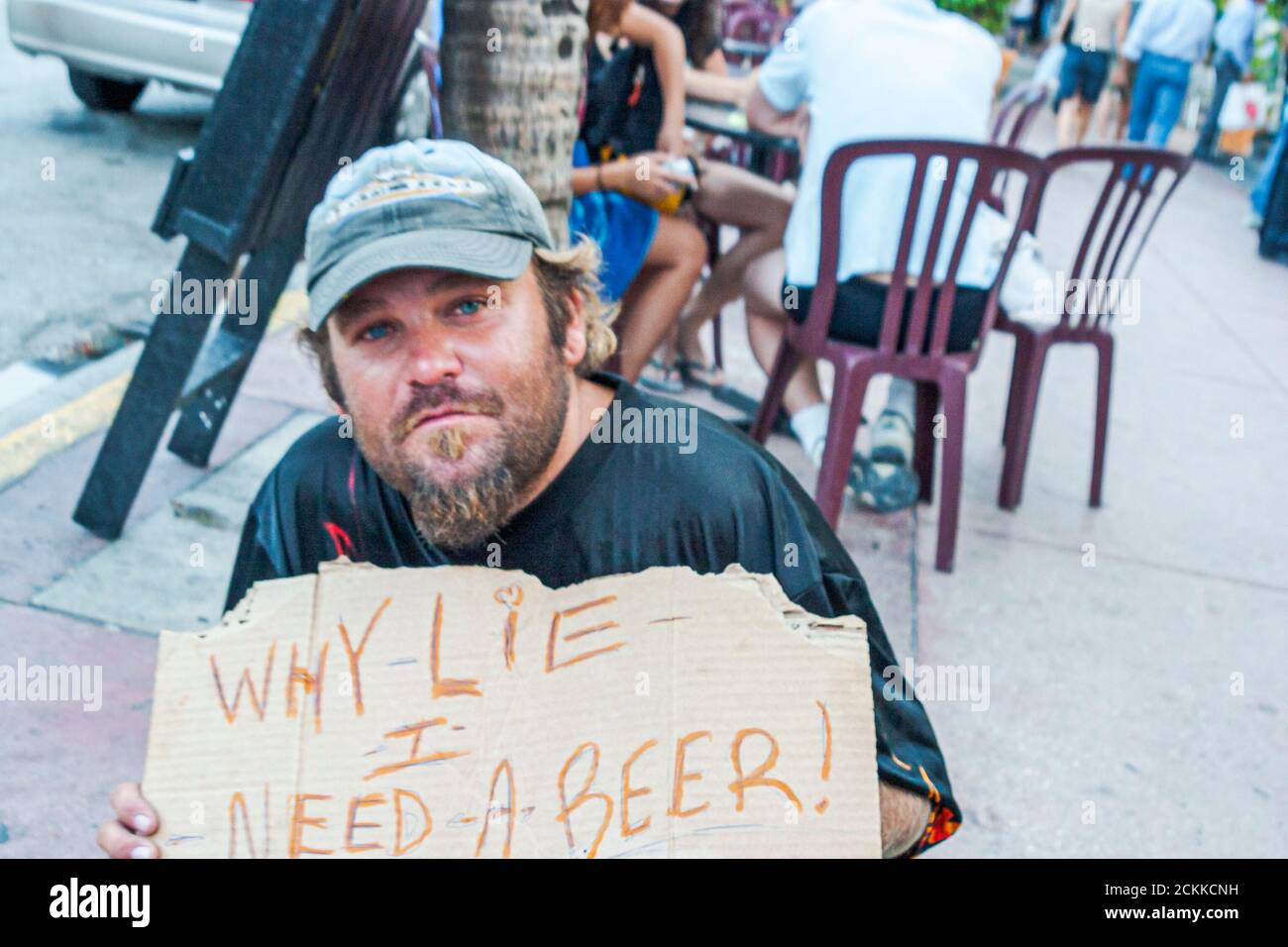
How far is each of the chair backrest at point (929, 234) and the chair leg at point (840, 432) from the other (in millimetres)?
119

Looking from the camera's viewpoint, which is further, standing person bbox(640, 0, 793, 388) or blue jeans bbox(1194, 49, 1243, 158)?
blue jeans bbox(1194, 49, 1243, 158)

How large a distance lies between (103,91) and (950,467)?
21.2 ft

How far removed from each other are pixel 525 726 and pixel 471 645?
111mm

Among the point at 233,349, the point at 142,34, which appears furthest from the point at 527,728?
the point at 142,34

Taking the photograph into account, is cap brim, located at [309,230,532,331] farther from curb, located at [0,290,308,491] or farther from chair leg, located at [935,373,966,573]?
chair leg, located at [935,373,966,573]

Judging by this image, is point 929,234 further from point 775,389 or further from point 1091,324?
point 1091,324

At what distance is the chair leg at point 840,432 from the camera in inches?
137

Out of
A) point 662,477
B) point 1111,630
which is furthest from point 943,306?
point 662,477

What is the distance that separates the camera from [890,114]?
346 centimetres

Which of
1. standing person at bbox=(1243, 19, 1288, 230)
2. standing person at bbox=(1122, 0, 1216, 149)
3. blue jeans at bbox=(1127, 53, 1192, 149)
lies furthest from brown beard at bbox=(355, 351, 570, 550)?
blue jeans at bbox=(1127, 53, 1192, 149)

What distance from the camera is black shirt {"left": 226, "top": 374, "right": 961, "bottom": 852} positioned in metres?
1.53

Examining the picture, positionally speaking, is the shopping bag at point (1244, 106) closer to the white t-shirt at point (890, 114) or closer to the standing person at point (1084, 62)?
the standing person at point (1084, 62)

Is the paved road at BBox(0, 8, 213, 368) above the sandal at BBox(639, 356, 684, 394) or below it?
below

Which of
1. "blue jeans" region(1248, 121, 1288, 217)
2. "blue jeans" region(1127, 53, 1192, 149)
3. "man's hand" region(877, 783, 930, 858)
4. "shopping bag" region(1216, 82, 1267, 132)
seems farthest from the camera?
"shopping bag" region(1216, 82, 1267, 132)
